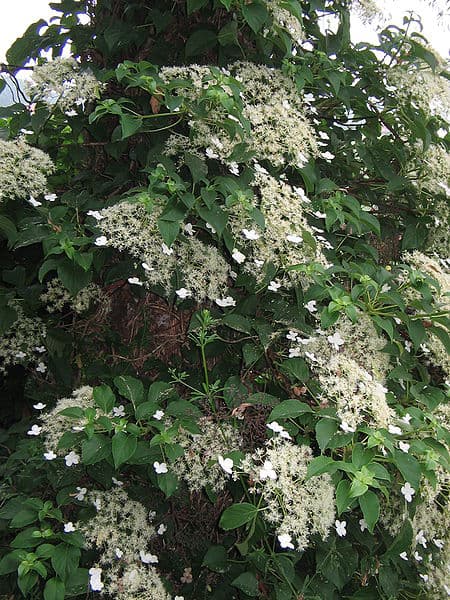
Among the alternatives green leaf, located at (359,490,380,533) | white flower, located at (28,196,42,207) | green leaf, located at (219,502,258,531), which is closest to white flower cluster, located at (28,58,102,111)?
white flower, located at (28,196,42,207)

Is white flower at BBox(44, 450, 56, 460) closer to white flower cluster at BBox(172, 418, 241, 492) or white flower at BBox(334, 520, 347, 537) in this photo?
white flower cluster at BBox(172, 418, 241, 492)

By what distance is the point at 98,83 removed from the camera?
186 centimetres

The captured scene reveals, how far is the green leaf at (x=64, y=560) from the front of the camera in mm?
1396

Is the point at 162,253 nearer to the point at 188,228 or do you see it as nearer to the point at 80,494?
the point at 188,228

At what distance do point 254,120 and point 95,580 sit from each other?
4.03ft

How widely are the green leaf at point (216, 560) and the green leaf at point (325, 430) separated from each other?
0.43 meters

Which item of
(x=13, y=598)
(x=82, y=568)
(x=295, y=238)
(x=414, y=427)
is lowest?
(x=13, y=598)

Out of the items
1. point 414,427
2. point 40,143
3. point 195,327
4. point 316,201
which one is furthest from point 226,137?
point 414,427

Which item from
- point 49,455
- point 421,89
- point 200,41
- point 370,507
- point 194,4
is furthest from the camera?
point 421,89

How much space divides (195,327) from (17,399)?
809 mm

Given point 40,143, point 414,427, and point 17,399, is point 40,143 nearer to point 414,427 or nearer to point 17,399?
point 17,399

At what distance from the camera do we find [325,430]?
1459 mm

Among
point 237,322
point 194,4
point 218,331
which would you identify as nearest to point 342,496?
point 237,322

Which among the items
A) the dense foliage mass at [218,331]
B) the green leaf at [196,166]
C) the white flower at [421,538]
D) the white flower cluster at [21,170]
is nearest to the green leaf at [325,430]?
the dense foliage mass at [218,331]
